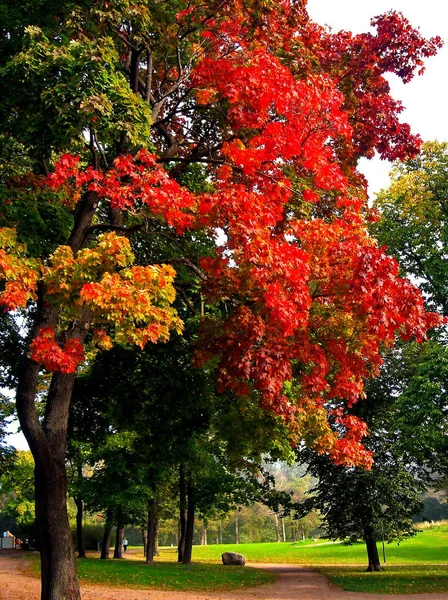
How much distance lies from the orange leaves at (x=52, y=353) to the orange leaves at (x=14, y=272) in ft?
1.98

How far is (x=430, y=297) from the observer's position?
76.0 ft

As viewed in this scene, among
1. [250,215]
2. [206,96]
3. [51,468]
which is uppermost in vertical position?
[206,96]

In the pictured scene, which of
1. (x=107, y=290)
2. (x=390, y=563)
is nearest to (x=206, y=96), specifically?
(x=107, y=290)

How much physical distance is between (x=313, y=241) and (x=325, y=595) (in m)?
12.8

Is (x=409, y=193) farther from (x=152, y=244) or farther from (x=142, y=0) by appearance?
(x=142, y=0)

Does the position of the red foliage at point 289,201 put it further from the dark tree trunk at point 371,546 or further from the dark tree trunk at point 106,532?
the dark tree trunk at point 106,532

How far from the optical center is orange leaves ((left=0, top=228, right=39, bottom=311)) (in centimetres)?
753

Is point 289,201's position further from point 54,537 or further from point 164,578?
point 164,578

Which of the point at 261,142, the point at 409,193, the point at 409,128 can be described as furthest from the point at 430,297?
the point at 261,142

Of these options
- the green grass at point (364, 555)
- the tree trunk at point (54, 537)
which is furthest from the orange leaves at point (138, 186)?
the green grass at point (364, 555)

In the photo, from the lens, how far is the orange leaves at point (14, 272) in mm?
7531

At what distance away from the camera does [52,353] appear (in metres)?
8.06

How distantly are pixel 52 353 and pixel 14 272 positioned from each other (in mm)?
1288

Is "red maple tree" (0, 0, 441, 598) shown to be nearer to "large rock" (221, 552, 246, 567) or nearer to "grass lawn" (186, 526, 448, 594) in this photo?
"grass lawn" (186, 526, 448, 594)
